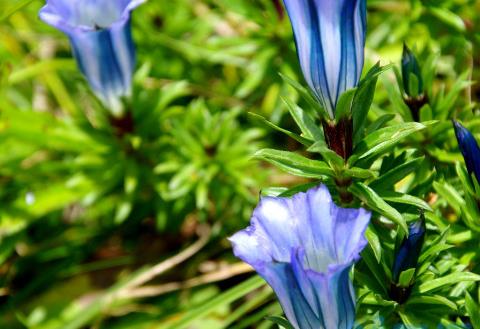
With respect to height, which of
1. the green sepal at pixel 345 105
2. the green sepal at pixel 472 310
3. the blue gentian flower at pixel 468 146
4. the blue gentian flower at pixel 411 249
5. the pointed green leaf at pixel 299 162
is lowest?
the green sepal at pixel 472 310

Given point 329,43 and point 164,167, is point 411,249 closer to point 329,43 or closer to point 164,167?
point 329,43

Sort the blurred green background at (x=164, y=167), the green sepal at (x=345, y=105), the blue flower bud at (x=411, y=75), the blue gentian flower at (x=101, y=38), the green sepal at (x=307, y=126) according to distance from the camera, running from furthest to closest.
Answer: the blurred green background at (x=164, y=167), the blue gentian flower at (x=101, y=38), the blue flower bud at (x=411, y=75), the green sepal at (x=307, y=126), the green sepal at (x=345, y=105)

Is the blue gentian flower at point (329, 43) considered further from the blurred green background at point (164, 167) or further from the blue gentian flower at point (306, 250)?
the blurred green background at point (164, 167)

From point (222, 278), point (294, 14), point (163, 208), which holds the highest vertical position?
point (294, 14)

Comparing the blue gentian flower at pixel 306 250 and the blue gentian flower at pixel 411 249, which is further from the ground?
the blue gentian flower at pixel 306 250

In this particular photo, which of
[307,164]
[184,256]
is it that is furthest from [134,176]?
[307,164]

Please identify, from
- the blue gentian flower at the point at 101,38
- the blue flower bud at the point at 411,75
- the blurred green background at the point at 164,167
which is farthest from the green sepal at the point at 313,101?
the blurred green background at the point at 164,167

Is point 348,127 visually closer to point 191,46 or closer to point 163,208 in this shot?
point 163,208
